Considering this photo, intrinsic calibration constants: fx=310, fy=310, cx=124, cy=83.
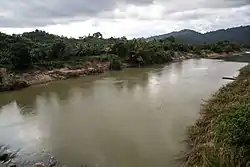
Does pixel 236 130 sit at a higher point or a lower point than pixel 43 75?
higher

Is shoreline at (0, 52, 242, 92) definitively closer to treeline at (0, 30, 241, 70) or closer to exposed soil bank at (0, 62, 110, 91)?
exposed soil bank at (0, 62, 110, 91)

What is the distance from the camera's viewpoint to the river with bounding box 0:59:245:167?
40.6 ft

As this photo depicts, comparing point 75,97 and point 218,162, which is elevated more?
point 218,162

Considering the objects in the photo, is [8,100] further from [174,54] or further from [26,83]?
[174,54]

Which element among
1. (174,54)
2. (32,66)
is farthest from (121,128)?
(174,54)

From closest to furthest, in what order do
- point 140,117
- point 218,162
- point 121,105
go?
point 218,162 → point 140,117 → point 121,105

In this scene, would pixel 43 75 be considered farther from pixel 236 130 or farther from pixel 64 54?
pixel 236 130

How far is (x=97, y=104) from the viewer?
2141cm

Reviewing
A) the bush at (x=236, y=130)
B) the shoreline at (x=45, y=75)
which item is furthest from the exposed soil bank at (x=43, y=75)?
the bush at (x=236, y=130)

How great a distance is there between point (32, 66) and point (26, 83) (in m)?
4.35

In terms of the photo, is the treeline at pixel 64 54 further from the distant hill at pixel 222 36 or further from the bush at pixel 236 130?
the distant hill at pixel 222 36

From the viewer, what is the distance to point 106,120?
56.0 feet

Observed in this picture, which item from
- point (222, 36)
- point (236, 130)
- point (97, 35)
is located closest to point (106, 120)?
point (236, 130)

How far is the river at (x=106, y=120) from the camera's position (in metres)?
12.4
